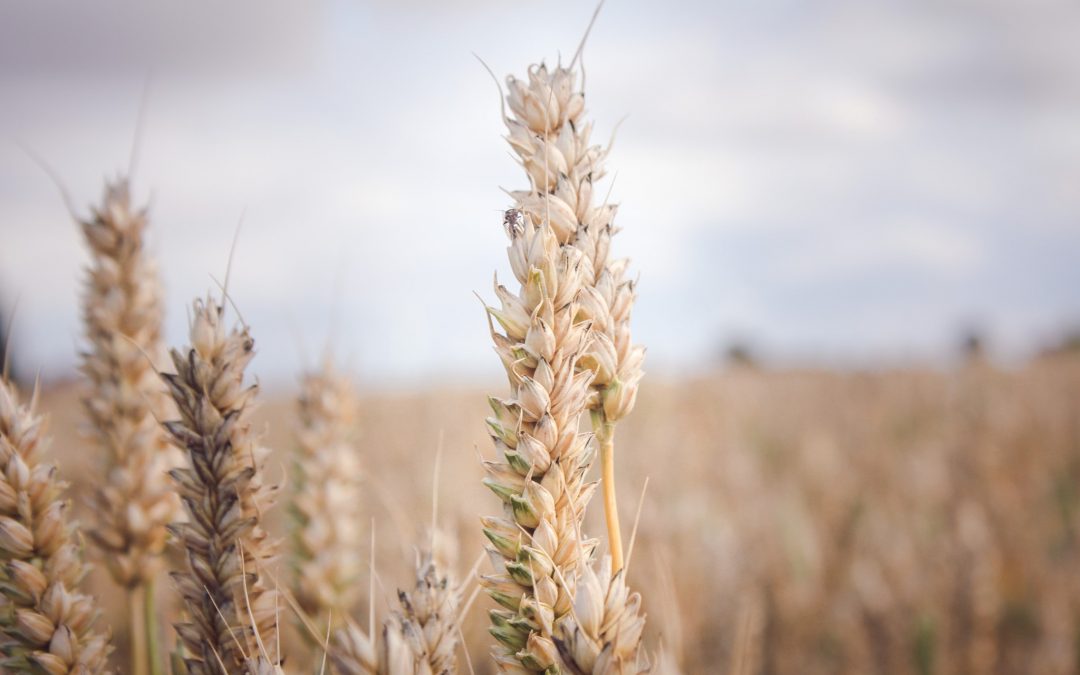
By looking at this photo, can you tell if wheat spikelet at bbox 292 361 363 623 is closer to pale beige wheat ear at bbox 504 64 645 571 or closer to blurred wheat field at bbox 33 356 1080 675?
blurred wheat field at bbox 33 356 1080 675

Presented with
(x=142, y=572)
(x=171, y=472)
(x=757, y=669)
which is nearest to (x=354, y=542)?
(x=142, y=572)

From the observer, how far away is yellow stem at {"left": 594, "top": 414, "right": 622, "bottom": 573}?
2.38ft

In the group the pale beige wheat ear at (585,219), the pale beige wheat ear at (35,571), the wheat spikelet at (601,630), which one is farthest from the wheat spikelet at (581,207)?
the pale beige wheat ear at (35,571)

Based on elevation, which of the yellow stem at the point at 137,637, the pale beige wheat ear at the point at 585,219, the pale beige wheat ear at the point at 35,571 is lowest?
the yellow stem at the point at 137,637

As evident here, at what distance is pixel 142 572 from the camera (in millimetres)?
1344

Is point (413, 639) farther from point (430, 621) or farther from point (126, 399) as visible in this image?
point (126, 399)

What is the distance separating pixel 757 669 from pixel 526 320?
9.74ft

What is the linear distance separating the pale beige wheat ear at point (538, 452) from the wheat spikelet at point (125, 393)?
0.98 metres

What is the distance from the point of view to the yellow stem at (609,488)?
725 millimetres

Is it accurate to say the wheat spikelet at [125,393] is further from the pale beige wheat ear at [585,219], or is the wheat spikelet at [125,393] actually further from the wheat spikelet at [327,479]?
the pale beige wheat ear at [585,219]

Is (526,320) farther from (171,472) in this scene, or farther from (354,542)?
(354,542)

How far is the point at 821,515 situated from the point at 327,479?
4.01 meters

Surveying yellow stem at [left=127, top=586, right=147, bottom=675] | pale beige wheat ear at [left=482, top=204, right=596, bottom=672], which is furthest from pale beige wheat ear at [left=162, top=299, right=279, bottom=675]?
yellow stem at [left=127, top=586, right=147, bottom=675]

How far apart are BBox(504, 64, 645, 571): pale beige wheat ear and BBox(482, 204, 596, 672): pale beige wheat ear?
0.13 feet
